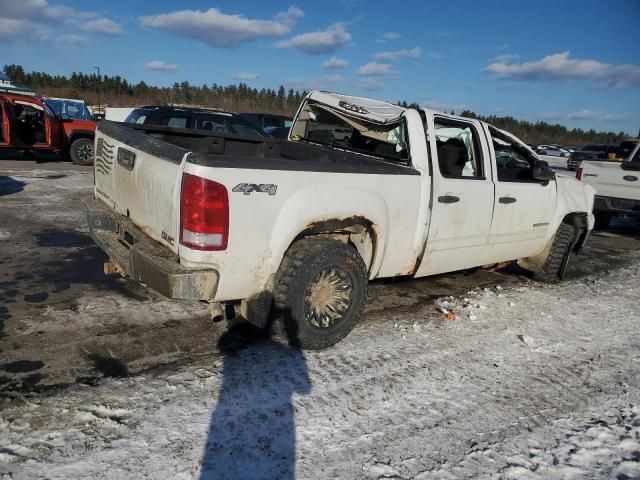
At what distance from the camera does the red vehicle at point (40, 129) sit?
1218 cm

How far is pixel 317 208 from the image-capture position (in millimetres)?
3311

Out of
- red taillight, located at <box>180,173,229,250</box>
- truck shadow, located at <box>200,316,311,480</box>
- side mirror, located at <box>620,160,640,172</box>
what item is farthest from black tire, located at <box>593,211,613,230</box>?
red taillight, located at <box>180,173,229,250</box>

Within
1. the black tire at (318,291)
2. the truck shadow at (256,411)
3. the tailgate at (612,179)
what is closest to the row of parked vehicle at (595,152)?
the tailgate at (612,179)

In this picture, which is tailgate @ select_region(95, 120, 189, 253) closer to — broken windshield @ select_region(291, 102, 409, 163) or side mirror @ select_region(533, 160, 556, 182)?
broken windshield @ select_region(291, 102, 409, 163)

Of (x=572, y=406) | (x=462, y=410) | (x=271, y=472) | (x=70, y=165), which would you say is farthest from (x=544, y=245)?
(x=70, y=165)

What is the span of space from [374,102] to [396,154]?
1049mm

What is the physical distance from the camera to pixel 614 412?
3139 millimetres

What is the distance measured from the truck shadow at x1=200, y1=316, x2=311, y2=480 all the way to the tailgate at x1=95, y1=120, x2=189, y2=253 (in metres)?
0.98

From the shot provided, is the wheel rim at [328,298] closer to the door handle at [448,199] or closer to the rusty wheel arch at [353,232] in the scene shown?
the rusty wheel arch at [353,232]

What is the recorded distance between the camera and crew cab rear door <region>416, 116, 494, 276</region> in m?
4.23

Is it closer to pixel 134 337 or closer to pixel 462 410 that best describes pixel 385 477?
pixel 462 410

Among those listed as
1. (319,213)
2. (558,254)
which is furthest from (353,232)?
(558,254)

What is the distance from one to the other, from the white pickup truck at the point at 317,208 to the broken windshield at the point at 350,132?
0.02 m

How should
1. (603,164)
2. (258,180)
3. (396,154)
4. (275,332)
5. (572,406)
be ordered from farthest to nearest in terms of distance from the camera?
(603,164) → (396,154) → (275,332) → (572,406) → (258,180)
